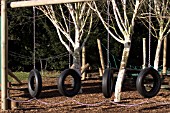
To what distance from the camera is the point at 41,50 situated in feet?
62.5

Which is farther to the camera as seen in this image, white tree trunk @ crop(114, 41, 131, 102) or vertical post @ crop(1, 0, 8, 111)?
white tree trunk @ crop(114, 41, 131, 102)

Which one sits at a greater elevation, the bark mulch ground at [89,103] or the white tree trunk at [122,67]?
the white tree trunk at [122,67]

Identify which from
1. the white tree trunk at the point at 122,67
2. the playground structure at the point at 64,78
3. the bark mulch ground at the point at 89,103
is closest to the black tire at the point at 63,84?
the playground structure at the point at 64,78

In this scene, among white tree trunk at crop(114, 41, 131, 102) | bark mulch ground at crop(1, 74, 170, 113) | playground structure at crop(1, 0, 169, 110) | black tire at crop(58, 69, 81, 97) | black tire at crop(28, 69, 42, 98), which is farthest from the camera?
white tree trunk at crop(114, 41, 131, 102)

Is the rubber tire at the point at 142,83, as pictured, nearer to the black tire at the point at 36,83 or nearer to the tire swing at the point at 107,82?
the tire swing at the point at 107,82

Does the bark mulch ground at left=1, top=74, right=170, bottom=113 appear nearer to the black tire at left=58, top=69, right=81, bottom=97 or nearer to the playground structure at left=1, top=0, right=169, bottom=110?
the playground structure at left=1, top=0, right=169, bottom=110

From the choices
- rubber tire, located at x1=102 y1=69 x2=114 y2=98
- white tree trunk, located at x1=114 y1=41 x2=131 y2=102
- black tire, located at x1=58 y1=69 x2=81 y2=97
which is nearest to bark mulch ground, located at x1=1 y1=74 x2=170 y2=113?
white tree trunk, located at x1=114 y1=41 x2=131 y2=102

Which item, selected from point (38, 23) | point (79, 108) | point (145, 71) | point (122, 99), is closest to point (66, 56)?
point (38, 23)

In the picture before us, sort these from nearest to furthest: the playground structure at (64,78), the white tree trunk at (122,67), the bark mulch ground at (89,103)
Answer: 1. the playground structure at (64,78)
2. the bark mulch ground at (89,103)
3. the white tree trunk at (122,67)

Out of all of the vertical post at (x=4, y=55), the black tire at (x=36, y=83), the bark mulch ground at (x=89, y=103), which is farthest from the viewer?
the bark mulch ground at (x=89, y=103)

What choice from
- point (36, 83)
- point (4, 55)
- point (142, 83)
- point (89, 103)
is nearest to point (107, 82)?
point (142, 83)

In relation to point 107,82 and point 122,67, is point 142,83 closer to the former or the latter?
point 107,82

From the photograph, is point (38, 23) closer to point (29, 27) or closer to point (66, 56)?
point (29, 27)

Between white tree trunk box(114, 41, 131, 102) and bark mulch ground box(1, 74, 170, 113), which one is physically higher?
white tree trunk box(114, 41, 131, 102)
